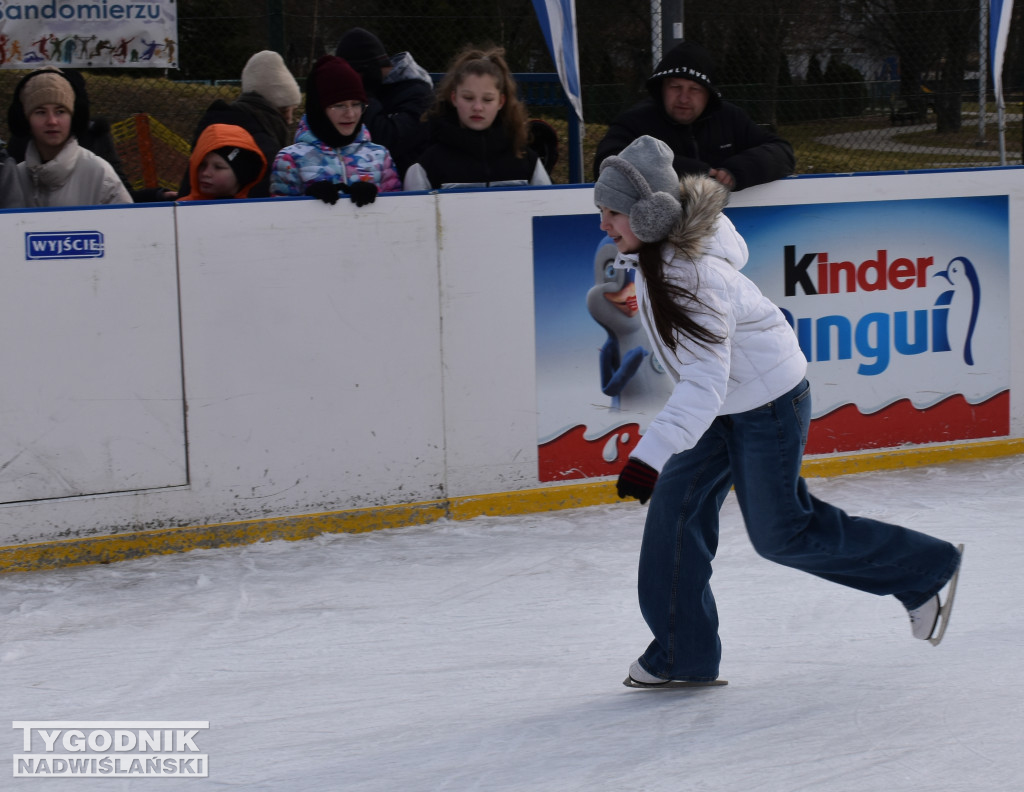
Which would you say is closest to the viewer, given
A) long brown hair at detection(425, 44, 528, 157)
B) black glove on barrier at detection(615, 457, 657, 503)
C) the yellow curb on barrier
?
black glove on barrier at detection(615, 457, 657, 503)

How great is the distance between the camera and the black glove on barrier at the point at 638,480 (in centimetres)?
239

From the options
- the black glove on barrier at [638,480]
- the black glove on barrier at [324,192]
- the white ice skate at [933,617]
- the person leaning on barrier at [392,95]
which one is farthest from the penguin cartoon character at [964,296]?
the black glove on barrier at [638,480]

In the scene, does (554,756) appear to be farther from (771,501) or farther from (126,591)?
(126,591)

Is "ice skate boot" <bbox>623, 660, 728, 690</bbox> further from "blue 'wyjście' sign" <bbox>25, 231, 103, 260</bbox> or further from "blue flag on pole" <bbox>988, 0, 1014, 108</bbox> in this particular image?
"blue flag on pole" <bbox>988, 0, 1014, 108</bbox>

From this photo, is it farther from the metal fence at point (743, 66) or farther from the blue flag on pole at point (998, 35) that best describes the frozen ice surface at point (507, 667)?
the metal fence at point (743, 66)

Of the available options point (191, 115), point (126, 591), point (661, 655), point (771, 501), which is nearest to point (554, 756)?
point (661, 655)

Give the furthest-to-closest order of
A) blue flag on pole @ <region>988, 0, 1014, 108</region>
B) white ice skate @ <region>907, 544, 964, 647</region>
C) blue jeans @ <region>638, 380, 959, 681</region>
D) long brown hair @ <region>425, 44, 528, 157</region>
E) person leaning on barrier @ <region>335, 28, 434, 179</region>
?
blue flag on pole @ <region>988, 0, 1014, 108</region> < person leaning on barrier @ <region>335, 28, 434, 179</region> < long brown hair @ <region>425, 44, 528, 157</region> < white ice skate @ <region>907, 544, 964, 647</region> < blue jeans @ <region>638, 380, 959, 681</region>

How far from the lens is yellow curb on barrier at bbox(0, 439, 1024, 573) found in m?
3.94

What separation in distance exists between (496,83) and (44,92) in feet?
4.93

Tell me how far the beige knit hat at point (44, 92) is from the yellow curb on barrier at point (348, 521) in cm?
142

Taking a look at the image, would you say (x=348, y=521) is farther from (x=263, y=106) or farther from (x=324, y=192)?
(x=263, y=106)

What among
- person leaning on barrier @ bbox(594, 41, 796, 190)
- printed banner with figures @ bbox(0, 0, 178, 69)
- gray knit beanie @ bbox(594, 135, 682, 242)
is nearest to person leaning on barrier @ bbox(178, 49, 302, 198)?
printed banner with figures @ bbox(0, 0, 178, 69)

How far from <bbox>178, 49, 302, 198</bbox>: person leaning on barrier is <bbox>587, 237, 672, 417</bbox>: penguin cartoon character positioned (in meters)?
1.27

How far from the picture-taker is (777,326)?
8.66 feet
